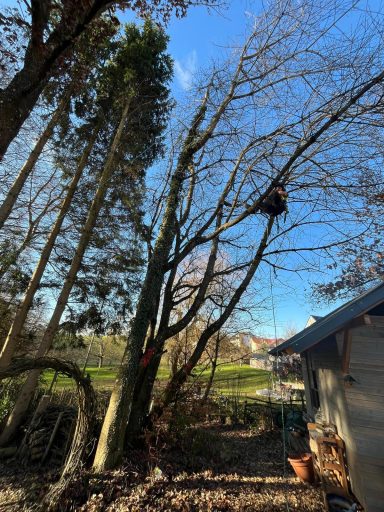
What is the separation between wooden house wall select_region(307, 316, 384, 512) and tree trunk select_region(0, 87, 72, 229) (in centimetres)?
892

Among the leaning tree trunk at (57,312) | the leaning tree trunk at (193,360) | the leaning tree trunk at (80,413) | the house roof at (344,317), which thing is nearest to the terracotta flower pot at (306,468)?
the house roof at (344,317)

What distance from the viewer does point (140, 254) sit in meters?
10.2

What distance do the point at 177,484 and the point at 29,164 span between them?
8.65 m

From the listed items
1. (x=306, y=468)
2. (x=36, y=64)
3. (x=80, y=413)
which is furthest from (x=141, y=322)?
(x=306, y=468)

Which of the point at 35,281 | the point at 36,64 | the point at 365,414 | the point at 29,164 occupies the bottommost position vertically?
the point at 365,414

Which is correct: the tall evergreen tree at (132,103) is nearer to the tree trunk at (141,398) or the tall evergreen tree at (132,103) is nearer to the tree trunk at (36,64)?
the tree trunk at (141,398)

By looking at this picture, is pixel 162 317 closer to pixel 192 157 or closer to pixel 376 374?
pixel 192 157

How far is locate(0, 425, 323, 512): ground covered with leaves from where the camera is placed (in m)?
4.36

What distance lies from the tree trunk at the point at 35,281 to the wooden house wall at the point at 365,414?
7.81 m

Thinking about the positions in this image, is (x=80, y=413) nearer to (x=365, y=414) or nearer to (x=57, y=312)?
(x=57, y=312)

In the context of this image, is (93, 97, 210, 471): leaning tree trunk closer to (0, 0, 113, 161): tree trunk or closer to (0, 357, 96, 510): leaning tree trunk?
(0, 357, 96, 510): leaning tree trunk

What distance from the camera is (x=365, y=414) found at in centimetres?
530

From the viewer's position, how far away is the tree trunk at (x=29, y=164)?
738 cm

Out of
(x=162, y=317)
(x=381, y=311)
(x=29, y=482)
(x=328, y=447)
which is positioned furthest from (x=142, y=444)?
(x=381, y=311)
